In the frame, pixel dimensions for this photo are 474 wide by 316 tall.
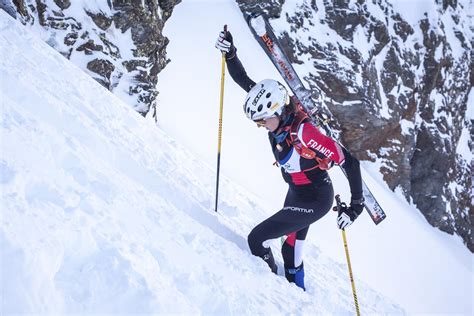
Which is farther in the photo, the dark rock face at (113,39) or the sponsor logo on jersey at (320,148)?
the dark rock face at (113,39)

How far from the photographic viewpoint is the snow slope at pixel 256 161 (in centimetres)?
1176

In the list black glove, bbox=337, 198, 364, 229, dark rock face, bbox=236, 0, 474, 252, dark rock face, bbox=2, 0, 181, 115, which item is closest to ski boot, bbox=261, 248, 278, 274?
black glove, bbox=337, 198, 364, 229

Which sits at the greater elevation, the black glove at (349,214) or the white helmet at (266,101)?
the white helmet at (266,101)

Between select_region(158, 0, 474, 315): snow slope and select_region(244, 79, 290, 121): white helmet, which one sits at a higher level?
select_region(244, 79, 290, 121): white helmet

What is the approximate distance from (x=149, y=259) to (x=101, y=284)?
52 centimetres

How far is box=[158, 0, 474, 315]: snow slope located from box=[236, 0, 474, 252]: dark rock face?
2199 mm

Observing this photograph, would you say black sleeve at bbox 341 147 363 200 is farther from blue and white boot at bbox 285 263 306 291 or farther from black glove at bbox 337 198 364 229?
blue and white boot at bbox 285 263 306 291

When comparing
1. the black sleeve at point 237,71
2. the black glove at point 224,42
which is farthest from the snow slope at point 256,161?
the black glove at point 224,42

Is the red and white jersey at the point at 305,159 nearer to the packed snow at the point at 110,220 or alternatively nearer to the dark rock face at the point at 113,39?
the packed snow at the point at 110,220

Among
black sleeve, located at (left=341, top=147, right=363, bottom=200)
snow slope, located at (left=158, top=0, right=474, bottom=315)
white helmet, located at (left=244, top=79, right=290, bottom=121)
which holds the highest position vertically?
white helmet, located at (left=244, top=79, right=290, bottom=121)

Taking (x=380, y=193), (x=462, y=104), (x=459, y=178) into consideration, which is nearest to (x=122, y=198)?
(x=380, y=193)

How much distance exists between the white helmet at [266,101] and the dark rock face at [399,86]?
14.3m

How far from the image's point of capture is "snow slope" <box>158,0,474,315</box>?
1176cm

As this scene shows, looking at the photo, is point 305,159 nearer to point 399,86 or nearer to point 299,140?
point 299,140
